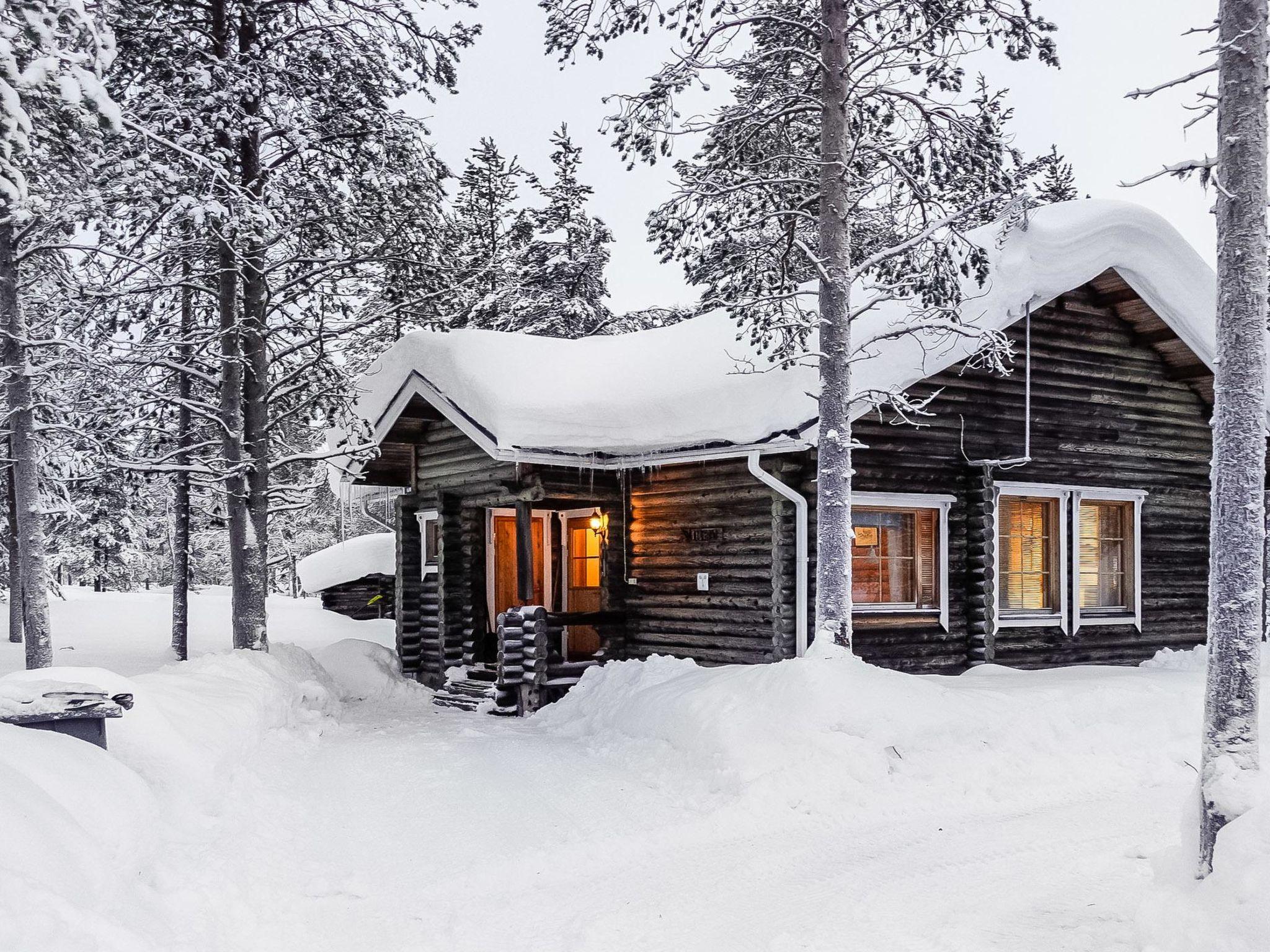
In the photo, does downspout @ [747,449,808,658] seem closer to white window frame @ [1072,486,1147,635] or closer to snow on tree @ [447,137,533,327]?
white window frame @ [1072,486,1147,635]

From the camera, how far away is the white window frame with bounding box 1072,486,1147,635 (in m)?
13.4

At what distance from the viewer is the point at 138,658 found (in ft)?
62.0

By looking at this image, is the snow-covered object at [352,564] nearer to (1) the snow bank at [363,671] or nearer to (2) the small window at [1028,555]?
(1) the snow bank at [363,671]

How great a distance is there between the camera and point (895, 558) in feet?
41.0

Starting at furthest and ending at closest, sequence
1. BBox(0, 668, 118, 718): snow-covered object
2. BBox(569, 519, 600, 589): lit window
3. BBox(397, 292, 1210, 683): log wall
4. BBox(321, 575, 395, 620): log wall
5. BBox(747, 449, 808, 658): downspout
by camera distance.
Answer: BBox(321, 575, 395, 620): log wall → BBox(569, 519, 600, 589): lit window → BBox(397, 292, 1210, 683): log wall → BBox(747, 449, 808, 658): downspout → BBox(0, 668, 118, 718): snow-covered object

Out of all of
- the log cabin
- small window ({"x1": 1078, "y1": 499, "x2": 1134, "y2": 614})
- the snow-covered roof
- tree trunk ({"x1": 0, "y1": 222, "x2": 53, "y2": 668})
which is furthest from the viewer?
small window ({"x1": 1078, "y1": 499, "x2": 1134, "y2": 614})

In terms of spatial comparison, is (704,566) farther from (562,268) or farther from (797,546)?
(562,268)

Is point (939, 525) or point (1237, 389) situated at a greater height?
point (1237, 389)

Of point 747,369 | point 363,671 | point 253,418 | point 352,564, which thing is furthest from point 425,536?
point 352,564

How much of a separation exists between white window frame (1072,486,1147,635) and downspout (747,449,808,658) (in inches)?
174

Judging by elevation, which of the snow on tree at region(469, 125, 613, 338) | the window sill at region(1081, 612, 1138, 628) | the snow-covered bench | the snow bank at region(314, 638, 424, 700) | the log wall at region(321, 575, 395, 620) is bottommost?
the log wall at region(321, 575, 395, 620)

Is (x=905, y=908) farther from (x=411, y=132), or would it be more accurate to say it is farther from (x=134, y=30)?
(x=134, y=30)

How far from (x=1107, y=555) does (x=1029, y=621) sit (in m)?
1.96

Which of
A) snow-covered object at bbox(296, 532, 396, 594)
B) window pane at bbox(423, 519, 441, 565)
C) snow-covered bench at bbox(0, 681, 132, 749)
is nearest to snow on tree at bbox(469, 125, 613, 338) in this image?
snow-covered object at bbox(296, 532, 396, 594)
